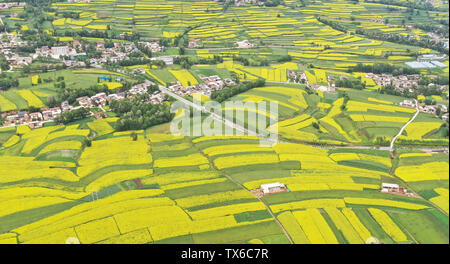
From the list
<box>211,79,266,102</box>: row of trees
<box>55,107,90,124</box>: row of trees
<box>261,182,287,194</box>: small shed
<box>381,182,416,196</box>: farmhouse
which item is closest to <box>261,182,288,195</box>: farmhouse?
<box>261,182,287,194</box>: small shed

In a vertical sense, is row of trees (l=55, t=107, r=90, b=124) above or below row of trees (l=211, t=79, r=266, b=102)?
below

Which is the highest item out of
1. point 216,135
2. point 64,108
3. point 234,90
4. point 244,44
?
point 244,44

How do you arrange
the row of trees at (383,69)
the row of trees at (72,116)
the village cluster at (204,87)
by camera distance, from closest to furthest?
the row of trees at (72,116) → the village cluster at (204,87) → the row of trees at (383,69)

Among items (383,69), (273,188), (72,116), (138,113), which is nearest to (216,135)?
(138,113)

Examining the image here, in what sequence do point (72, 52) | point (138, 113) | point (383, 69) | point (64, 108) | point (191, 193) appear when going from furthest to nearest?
point (72, 52), point (383, 69), point (64, 108), point (138, 113), point (191, 193)

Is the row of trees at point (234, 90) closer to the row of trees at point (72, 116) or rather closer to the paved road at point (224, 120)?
the paved road at point (224, 120)

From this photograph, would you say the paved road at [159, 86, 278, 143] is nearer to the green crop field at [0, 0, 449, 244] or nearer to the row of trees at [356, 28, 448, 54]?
the green crop field at [0, 0, 449, 244]

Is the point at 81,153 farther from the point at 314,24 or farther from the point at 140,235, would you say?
the point at 314,24

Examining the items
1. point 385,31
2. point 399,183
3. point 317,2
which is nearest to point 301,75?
point 399,183

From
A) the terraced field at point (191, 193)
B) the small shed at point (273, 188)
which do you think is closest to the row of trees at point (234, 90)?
the terraced field at point (191, 193)

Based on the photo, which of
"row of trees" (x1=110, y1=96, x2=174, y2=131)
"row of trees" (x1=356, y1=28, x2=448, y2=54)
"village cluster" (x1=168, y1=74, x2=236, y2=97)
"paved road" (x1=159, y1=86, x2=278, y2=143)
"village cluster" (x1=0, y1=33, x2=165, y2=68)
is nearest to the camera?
"paved road" (x1=159, y1=86, x2=278, y2=143)

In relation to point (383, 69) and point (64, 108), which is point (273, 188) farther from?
point (383, 69)
